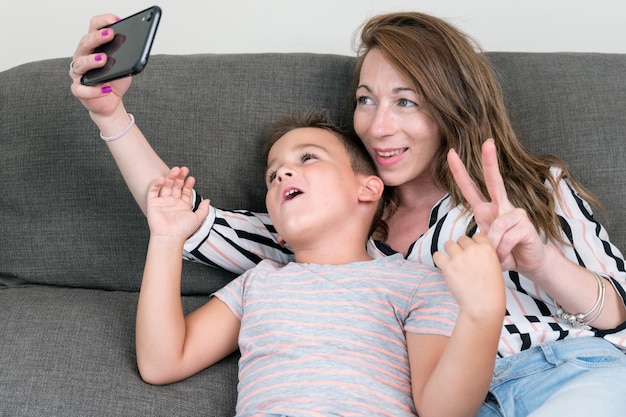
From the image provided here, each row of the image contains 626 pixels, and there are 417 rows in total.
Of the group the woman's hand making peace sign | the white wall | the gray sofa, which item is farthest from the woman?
the white wall

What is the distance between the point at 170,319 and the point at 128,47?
0.50m

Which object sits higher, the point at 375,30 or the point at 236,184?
the point at 375,30

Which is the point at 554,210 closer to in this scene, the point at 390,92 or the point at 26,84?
the point at 390,92

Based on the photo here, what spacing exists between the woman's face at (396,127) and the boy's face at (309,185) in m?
0.08

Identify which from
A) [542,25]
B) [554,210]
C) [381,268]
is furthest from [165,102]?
[542,25]

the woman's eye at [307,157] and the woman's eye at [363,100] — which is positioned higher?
the woman's eye at [363,100]

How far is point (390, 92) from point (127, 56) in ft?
2.00

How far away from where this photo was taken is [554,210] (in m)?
1.58

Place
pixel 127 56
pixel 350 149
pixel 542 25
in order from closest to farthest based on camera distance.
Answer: pixel 127 56 < pixel 350 149 < pixel 542 25

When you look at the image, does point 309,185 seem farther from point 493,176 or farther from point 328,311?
point 493,176

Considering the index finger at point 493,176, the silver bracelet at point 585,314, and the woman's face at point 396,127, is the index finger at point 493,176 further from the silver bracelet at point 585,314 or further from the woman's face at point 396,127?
the woman's face at point 396,127

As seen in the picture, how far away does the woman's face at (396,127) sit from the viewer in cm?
169

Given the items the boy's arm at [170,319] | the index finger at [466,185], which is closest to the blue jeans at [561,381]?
the index finger at [466,185]

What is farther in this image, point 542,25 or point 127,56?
point 542,25
